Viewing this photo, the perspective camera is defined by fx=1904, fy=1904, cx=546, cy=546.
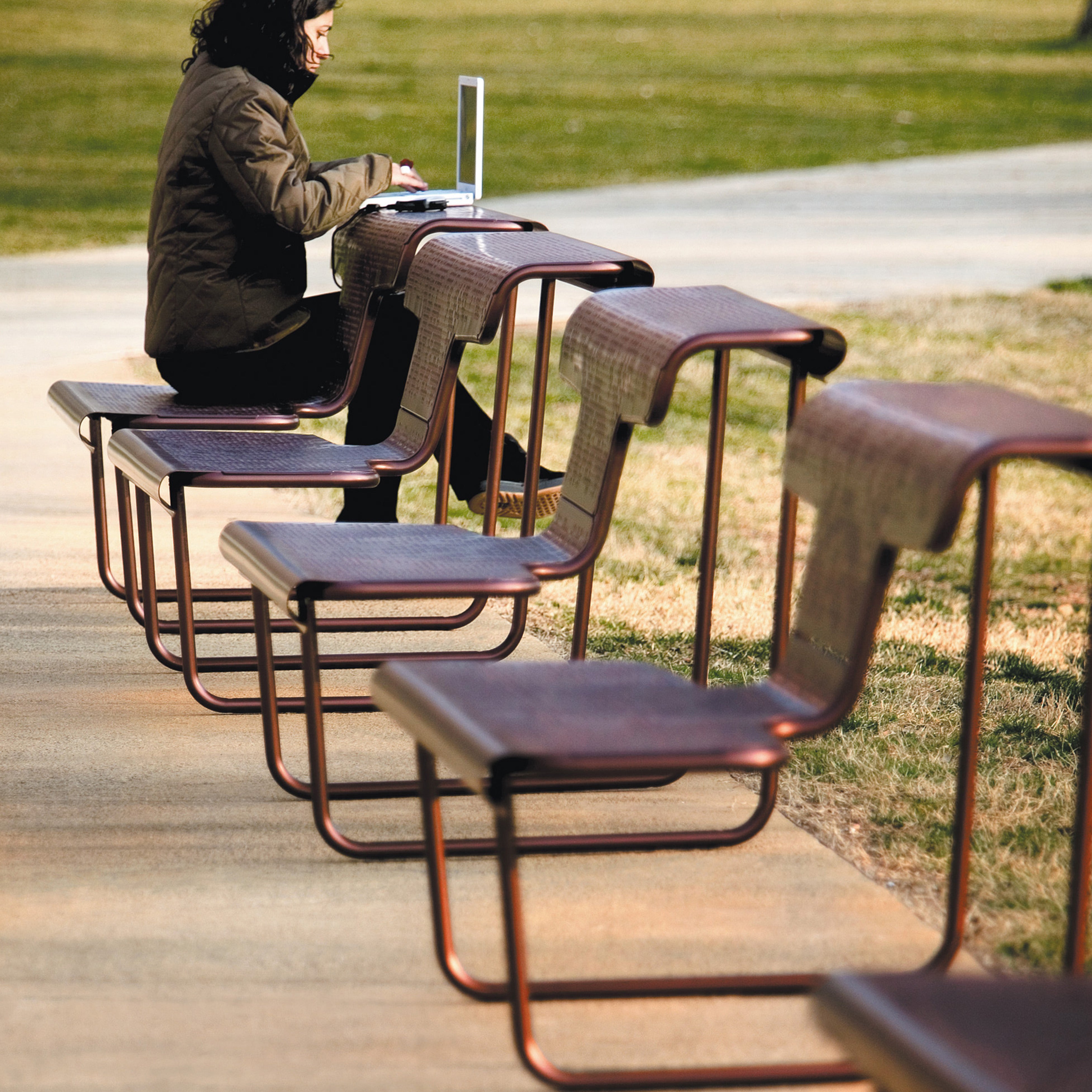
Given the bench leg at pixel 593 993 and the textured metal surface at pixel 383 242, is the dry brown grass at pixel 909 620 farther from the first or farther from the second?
the textured metal surface at pixel 383 242

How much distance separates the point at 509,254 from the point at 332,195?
768mm

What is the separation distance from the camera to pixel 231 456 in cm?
432

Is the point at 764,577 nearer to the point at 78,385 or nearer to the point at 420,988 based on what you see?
the point at 78,385

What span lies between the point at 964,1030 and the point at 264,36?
11.4ft

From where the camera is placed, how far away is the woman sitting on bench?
15.2 feet

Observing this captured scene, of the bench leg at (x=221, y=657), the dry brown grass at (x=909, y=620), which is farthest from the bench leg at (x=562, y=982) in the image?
the bench leg at (x=221, y=657)

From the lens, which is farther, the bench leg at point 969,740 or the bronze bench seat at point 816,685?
the bench leg at point 969,740

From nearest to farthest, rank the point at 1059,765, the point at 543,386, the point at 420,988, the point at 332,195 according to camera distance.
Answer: the point at 420,988 < the point at 1059,765 < the point at 543,386 < the point at 332,195

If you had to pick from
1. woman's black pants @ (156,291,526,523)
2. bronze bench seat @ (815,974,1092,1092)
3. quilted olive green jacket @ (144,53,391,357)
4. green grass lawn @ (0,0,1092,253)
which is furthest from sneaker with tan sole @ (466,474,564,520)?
green grass lawn @ (0,0,1092,253)

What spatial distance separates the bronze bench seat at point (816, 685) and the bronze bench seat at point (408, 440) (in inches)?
50.4

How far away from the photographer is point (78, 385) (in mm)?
5199

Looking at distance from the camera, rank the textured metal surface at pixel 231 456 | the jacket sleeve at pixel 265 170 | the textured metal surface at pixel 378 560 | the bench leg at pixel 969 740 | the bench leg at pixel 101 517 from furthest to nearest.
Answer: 1. the bench leg at pixel 101 517
2. the jacket sleeve at pixel 265 170
3. the textured metal surface at pixel 231 456
4. the textured metal surface at pixel 378 560
5. the bench leg at pixel 969 740

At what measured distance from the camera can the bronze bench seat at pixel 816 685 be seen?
2.42m

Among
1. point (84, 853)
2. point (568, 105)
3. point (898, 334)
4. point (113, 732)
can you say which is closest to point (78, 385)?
point (113, 732)
